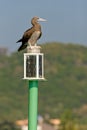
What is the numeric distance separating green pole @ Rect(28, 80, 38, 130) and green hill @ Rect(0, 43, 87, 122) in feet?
369

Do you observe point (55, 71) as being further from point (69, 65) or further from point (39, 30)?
point (39, 30)

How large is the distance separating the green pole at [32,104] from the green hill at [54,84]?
369ft

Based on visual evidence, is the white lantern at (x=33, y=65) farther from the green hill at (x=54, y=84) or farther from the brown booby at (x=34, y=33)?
the green hill at (x=54, y=84)

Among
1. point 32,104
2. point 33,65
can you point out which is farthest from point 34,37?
point 32,104

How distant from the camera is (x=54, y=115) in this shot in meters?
124

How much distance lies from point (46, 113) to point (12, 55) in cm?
3956

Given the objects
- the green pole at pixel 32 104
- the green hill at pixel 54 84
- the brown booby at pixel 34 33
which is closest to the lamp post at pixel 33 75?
the green pole at pixel 32 104

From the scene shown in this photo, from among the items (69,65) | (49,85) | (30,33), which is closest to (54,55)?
(69,65)

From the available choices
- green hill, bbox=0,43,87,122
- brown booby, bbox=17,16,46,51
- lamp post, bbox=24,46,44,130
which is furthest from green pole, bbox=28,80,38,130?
green hill, bbox=0,43,87,122

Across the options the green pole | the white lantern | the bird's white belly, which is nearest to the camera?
the green pole

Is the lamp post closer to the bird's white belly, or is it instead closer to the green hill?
the bird's white belly

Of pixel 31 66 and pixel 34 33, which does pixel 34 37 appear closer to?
pixel 34 33

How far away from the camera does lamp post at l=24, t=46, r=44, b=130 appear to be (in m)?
6.21

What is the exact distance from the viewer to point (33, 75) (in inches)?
248
